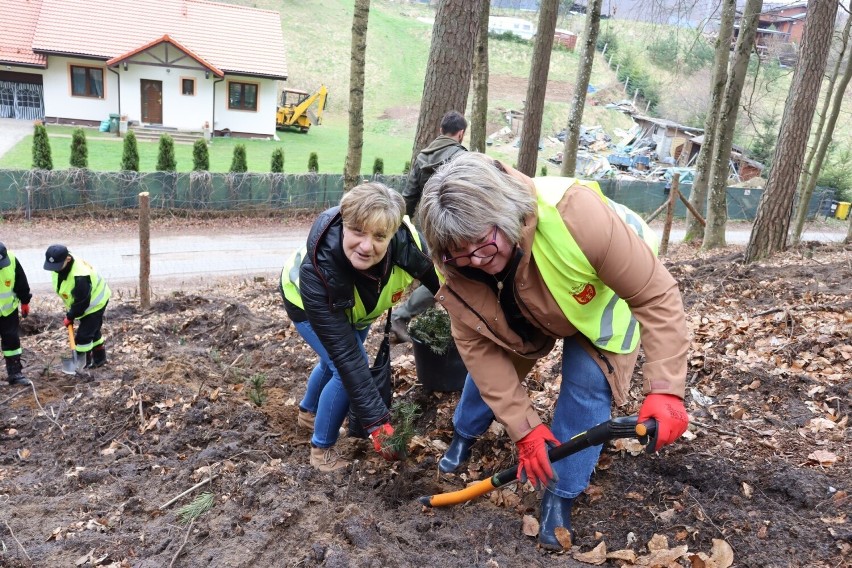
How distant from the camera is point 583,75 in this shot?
11172 mm

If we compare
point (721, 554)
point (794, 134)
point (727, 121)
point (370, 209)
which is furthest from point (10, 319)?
point (727, 121)

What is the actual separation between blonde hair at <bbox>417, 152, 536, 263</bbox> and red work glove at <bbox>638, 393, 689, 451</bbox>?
784 mm

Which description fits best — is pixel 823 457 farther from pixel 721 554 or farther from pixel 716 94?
pixel 716 94

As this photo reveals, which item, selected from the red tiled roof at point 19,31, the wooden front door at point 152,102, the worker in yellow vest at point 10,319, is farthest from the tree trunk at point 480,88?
the red tiled roof at point 19,31

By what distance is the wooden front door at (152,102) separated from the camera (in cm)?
2698

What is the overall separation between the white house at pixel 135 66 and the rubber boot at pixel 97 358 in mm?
22842

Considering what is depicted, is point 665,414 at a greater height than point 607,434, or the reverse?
point 665,414

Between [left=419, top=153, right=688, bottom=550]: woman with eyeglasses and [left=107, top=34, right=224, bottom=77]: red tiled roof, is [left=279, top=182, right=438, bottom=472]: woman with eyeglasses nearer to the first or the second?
[left=419, top=153, right=688, bottom=550]: woman with eyeglasses

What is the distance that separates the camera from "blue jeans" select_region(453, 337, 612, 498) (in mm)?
2719

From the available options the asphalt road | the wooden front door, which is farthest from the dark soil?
the wooden front door

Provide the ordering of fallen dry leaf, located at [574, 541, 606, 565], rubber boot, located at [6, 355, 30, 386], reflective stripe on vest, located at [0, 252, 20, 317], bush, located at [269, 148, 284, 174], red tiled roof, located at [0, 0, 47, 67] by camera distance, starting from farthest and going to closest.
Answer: red tiled roof, located at [0, 0, 47, 67] < bush, located at [269, 148, 284, 174] < rubber boot, located at [6, 355, 30, 386] < reflective stripe on vest, located at [0, 252, 20, 317] < fallen dry leaf, located at [574, 541, 606, 565]

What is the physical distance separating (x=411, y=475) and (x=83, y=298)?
407 cm

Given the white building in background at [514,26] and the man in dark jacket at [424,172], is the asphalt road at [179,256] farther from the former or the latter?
the white building in background at [514,26]

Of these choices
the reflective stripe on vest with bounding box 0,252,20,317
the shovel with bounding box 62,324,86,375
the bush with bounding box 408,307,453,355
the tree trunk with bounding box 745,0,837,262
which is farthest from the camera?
the tree trunk with bounding box 745,0,837,262
